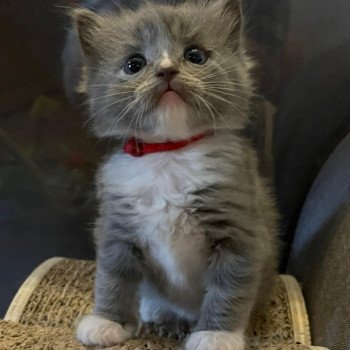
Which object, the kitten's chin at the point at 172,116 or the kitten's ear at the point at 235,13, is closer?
the kitten's chin at the point at 172,116

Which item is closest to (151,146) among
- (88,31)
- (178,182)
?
(178,182)

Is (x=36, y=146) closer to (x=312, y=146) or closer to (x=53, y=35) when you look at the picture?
(x=53, y=35)

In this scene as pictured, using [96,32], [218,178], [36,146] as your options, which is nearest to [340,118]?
[218,178]

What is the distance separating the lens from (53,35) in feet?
5.64

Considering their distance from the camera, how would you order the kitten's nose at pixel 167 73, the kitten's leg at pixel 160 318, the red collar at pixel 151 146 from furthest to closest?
1. the kitten's leg at pixel 160 318
2. the red collar at pixel 151 146
3. the kitten's nose at pixel 167 73

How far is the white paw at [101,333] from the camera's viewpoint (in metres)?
1.15

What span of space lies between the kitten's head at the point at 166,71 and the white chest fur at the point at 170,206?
6 centimetres

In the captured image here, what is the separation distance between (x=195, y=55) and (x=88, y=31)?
9.8 inches

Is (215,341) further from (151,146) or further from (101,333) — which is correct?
(151,146)

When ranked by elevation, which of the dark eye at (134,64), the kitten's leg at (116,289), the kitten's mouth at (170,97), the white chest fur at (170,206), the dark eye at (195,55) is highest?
the dark eye at (195,55)

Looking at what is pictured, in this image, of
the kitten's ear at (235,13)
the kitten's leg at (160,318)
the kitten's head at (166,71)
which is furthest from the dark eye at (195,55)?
the kitten's leg at (160,318)

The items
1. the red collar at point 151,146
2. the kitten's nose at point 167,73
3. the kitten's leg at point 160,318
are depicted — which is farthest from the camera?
the kitten's leg at point 160,318

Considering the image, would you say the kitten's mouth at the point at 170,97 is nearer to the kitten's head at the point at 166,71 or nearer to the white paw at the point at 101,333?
A: the kitten's head at the point at 166,71

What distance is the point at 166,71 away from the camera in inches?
42.7
